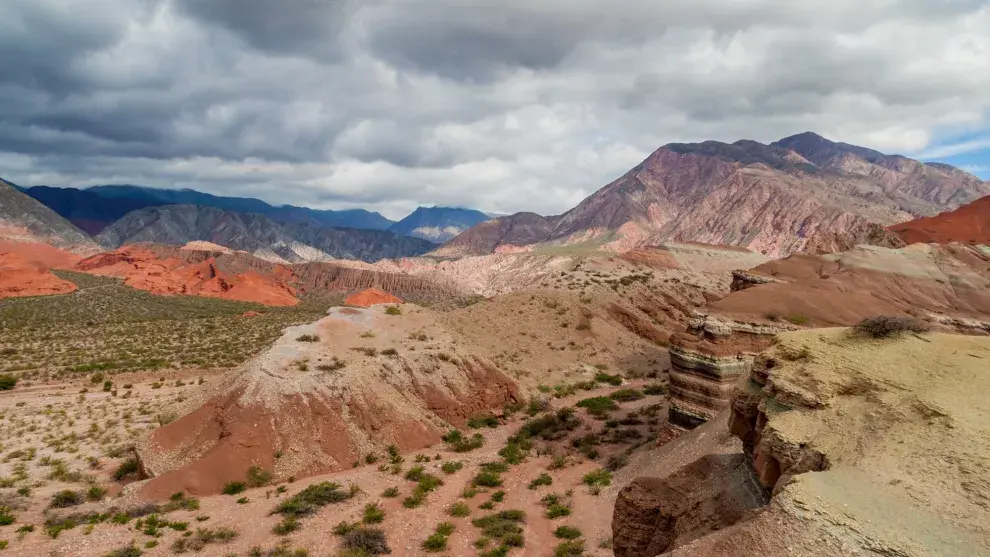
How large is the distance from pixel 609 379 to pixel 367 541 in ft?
66.4

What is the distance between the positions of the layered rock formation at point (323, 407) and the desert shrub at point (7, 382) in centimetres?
2174

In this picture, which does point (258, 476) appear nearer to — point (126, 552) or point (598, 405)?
point (126, 552)

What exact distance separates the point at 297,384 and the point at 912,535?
19.0 meters

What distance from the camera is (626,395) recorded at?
83.6 feet

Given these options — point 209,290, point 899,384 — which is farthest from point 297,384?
point 209,290

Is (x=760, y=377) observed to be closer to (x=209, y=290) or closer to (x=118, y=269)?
(x=209, y=290)

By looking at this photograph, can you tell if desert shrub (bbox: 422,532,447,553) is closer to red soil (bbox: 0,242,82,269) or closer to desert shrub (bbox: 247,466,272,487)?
desert shrub (bbox: 247,466,272,487)

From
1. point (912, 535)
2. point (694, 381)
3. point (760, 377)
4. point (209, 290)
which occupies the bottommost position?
point (209, 290)

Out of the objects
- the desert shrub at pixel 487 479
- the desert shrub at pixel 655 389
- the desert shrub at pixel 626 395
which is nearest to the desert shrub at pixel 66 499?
the desert shrub at pixel 487 479

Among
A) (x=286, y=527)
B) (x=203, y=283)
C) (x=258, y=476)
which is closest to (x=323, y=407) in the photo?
(x=258, y=476)

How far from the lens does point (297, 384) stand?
1936cm

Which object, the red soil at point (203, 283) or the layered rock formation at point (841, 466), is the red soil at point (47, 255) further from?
the layered rock formation at point (841, 466)

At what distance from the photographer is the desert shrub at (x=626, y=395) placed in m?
25.0

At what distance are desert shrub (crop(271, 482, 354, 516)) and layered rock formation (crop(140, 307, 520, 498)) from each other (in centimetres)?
194
